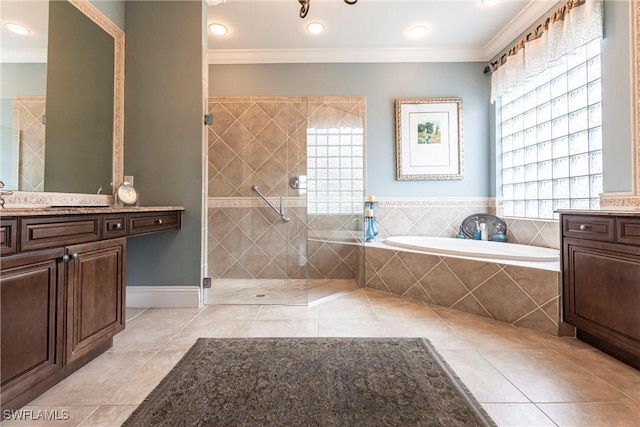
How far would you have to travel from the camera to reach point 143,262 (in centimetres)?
234

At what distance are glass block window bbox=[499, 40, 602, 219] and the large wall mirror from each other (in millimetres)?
3727

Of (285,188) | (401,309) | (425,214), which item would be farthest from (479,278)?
(285,188)

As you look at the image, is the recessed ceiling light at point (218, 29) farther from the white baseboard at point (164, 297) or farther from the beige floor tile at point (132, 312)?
the beige floor tile at point (132, 312)

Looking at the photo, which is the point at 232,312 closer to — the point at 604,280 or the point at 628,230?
the point at 604,280

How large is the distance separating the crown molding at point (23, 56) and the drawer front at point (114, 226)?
96 centimetres

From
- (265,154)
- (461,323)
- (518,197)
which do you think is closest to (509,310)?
(461,323)

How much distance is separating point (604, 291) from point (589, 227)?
0.36 m

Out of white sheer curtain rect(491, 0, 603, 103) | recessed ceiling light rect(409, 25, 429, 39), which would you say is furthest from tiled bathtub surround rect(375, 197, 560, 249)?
recessed ceiling light rect(409, 25, 429, 39)

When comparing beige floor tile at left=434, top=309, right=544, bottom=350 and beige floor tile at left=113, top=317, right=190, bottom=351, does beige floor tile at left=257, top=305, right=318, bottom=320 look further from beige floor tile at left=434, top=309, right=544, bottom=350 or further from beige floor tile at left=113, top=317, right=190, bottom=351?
beige floor tile at left=434, top=309, right=544, bottom=350

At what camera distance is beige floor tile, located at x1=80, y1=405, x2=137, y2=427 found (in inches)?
42.2

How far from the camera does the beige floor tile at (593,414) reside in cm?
107

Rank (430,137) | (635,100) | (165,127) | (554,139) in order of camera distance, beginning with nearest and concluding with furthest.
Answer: (635,100), (165,127), (554,139), (430,137)

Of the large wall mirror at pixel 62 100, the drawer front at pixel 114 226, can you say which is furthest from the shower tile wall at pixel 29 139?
the drawer front at pixel 114 226

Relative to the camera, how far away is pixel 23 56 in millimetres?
1546
